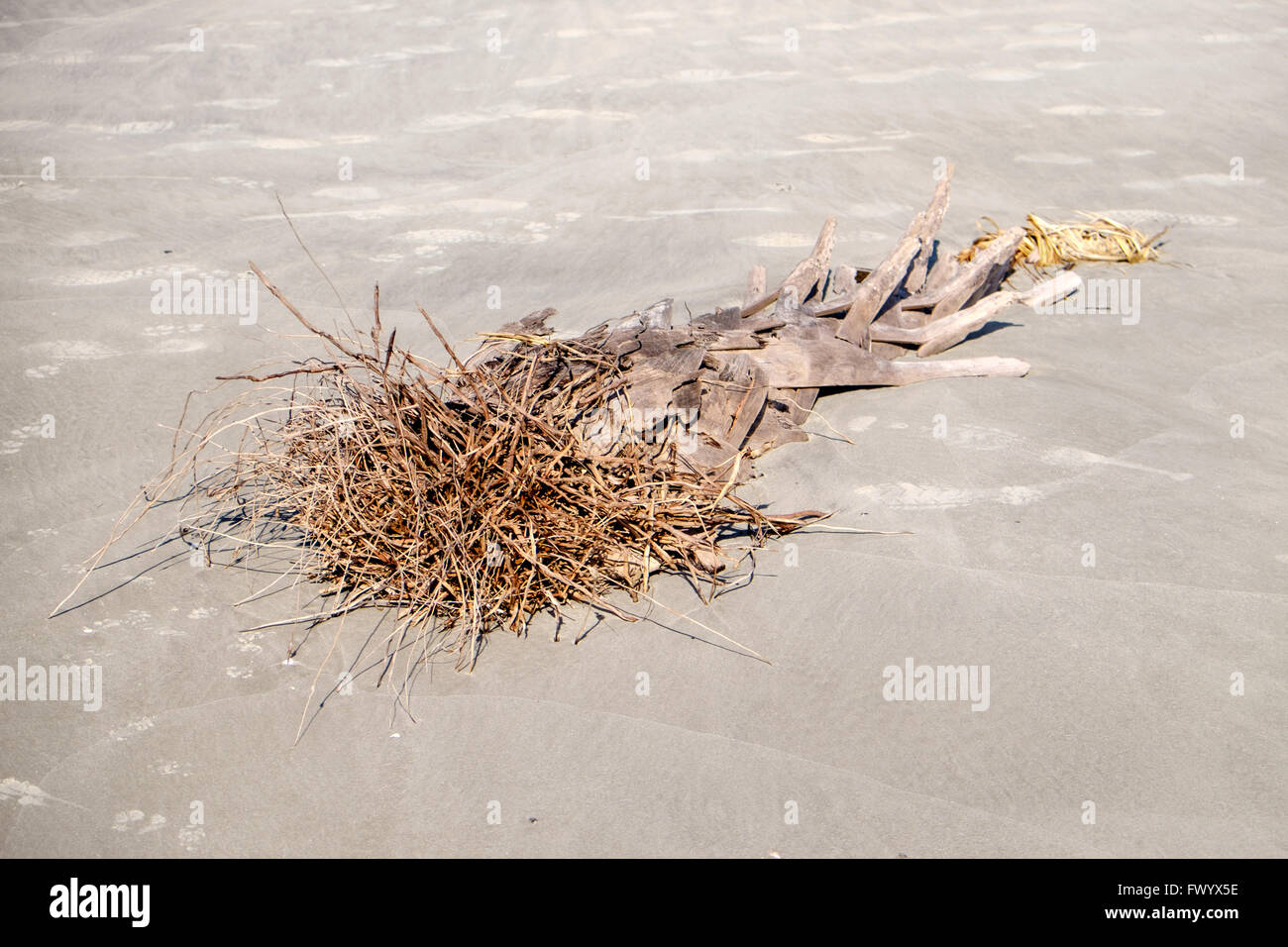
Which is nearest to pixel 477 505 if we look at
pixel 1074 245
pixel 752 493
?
pixel 752 493

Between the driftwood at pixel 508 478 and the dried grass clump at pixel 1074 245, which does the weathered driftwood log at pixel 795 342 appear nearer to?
the driftwood at pixel 508 478

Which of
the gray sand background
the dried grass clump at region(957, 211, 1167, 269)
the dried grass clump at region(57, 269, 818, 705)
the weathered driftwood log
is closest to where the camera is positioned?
Answer: the gray sand background

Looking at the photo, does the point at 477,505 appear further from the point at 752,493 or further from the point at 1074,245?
the point at 1074,245

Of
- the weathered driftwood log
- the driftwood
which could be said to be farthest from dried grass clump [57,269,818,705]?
the weathered driftwood log

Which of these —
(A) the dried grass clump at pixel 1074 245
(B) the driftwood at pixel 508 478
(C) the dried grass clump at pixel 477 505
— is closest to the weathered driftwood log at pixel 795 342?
(B) the driftwood at pixel 508 478

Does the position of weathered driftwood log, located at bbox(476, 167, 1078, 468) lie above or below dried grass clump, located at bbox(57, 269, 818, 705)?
above

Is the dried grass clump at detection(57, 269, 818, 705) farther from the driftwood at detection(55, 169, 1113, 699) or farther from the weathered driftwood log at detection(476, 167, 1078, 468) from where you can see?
the weathered driftwood log at detection(476, 167, 1078, 468)
